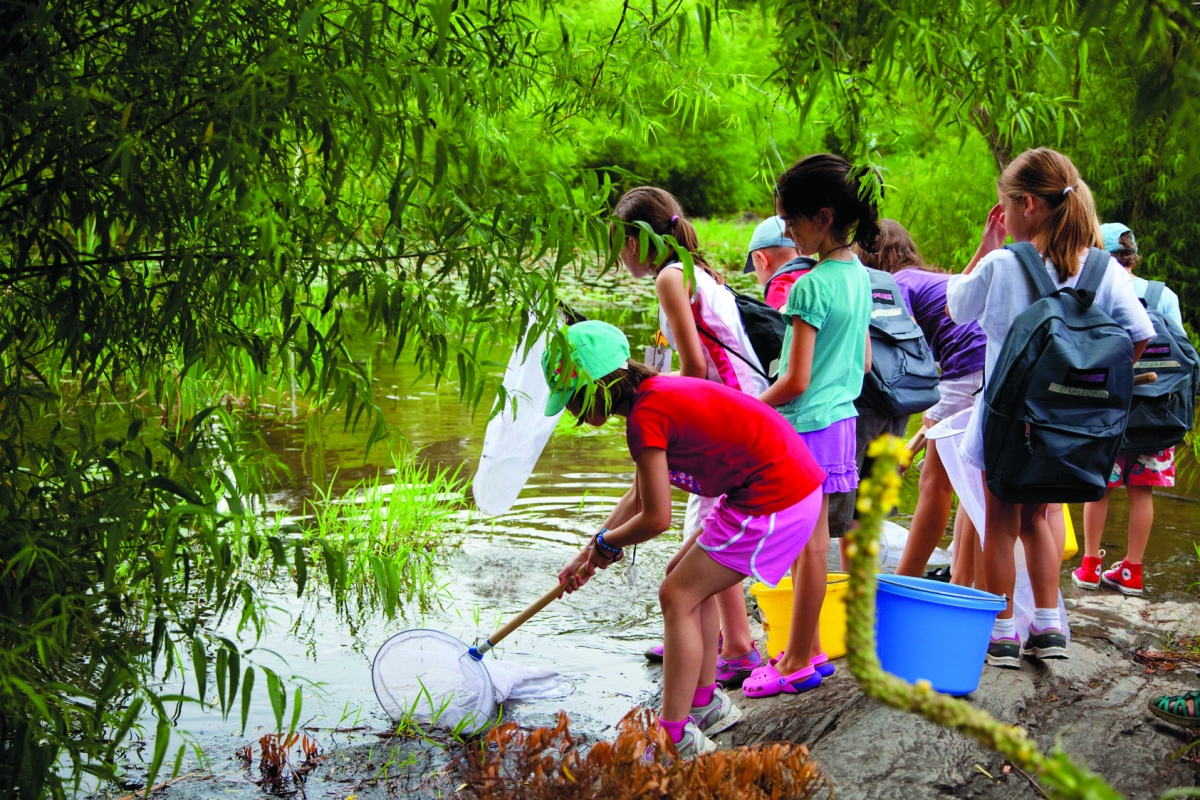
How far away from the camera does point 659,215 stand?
9.86ft

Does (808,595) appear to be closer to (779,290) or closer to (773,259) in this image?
(779,290)

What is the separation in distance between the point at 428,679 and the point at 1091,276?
2.09 metres

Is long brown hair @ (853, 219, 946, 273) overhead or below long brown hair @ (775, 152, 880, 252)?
below

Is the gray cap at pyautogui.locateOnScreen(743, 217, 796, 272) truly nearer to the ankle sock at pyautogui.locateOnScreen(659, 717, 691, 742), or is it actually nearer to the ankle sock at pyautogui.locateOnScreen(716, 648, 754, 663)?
the ankle sock at pyautogui.locateOnScreen(716, 648, 754, 663)

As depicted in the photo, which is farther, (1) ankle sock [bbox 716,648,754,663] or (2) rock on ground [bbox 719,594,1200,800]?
(1) ankle sock [bbox 716,648,754,663]

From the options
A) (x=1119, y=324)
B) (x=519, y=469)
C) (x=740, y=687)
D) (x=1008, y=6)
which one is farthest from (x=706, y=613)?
(x=1008, y=6)

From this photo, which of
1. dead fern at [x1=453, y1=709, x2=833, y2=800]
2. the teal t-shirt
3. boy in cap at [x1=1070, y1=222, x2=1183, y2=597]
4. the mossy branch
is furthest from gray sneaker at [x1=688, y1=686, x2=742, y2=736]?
boy in cap at [x1=1070, y1=222, x2=1183, y2=597]

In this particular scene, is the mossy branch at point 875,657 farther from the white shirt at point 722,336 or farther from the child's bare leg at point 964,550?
the child's bare leg at point 964,550

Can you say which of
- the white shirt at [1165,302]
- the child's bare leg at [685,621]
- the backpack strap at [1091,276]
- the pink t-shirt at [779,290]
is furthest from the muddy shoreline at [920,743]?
the white shirt at [1165,302]

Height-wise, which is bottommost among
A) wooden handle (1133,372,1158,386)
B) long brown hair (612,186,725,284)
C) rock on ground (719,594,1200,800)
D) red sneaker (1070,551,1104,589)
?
red sneaker (1070,551,1104,589)

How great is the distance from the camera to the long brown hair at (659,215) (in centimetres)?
297

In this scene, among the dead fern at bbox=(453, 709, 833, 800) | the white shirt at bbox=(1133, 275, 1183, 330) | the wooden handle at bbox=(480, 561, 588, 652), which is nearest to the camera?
the dead fern at bbox=(453, 709, 833, 800)

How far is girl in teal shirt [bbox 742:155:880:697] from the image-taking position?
8.82 feet

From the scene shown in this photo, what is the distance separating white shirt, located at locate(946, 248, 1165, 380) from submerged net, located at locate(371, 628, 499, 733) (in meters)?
1.63
